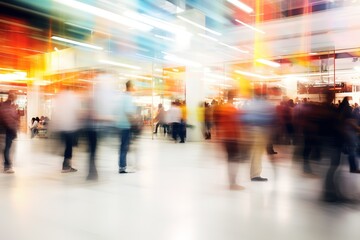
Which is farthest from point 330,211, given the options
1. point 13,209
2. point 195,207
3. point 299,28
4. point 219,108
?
point 299,28

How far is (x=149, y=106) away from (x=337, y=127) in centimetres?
1181

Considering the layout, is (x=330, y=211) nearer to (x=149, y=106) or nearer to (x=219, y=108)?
(x=219, y=108)

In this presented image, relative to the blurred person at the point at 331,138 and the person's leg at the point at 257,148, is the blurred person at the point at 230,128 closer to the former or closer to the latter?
the person's leg at the point at 257,148

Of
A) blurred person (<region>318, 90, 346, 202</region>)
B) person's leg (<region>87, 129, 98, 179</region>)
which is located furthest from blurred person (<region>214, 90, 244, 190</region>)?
person's leg (<region>87, 129, 98, 179</region>)

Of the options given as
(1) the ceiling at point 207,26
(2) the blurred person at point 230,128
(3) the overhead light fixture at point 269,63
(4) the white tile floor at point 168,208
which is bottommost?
(4) the white tile floor at point 168,208

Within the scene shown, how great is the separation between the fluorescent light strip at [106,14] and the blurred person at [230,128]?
6.42 meters

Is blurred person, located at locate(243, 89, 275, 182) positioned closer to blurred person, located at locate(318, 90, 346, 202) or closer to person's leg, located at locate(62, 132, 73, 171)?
blurred person, located at locate(318, 90, 346, 202)

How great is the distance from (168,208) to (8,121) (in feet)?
12.7

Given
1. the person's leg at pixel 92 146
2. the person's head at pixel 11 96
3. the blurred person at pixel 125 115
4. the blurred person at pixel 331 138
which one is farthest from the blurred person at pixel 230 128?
the person's head at pixel 11 96

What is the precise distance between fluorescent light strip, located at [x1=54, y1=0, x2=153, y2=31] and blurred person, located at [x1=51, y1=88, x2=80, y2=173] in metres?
4.33

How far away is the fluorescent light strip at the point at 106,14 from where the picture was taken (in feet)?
29.6

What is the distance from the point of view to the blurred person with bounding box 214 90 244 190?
426 cm

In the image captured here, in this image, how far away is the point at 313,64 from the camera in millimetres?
11172

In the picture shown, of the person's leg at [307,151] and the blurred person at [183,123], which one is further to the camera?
the blurred person at [183,123]
